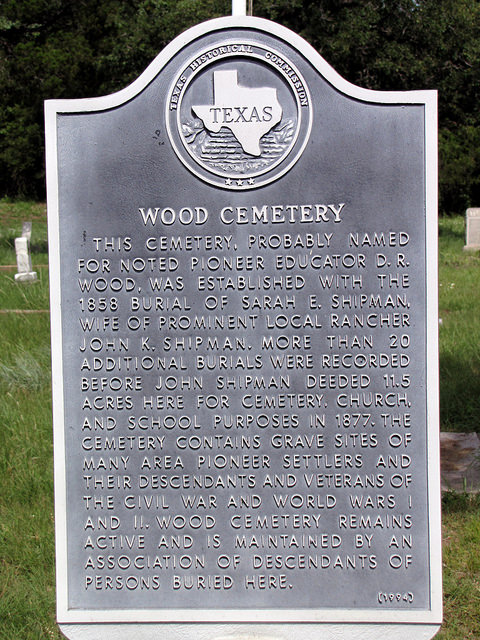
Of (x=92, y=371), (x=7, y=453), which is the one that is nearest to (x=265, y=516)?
(x=92, y=371)

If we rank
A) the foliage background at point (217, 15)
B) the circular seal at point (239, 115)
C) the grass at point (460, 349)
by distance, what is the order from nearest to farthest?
the circular seal at point (239, 115), the grass at point (460, 349), the foliage background at point (217, 15)

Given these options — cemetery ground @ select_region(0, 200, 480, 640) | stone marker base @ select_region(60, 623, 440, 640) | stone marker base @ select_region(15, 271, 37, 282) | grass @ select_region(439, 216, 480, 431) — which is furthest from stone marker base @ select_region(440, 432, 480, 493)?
stone marker base @ select_region(15, 271, 37, 282)

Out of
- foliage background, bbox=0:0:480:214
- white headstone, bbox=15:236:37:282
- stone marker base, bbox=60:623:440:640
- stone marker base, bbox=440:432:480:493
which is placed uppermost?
foliage background, bbox=0:0:480:214

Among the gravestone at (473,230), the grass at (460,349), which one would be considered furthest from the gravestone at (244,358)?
the gravestone at (473,230)

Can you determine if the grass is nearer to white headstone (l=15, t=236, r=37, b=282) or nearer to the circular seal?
the circular seal

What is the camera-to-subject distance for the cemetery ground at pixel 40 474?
337 cm

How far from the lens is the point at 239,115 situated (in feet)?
8.77

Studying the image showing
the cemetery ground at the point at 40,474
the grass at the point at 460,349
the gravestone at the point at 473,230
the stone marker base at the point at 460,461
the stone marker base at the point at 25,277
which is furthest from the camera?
the gravestone at the point at 473,230

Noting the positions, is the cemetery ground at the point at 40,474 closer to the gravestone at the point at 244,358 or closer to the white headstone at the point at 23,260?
the gravestone at the point at 244,358

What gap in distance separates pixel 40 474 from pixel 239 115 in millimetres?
2673

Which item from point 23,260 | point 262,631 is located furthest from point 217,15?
point 262,631

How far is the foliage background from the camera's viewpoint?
22406 millimetres

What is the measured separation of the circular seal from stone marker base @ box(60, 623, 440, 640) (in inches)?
64.3

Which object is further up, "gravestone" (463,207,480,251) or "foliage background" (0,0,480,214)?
"foliage background" (0,0,480,214)
